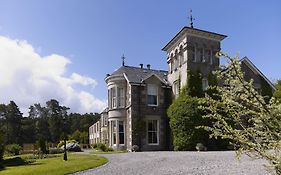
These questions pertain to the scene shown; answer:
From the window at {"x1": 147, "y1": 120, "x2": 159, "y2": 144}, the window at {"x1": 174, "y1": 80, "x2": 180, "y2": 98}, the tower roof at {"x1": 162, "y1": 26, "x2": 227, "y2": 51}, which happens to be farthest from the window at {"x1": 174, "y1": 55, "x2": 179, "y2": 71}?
the window at {"x1": 147, "y1": 120, "x2": 159, "y2": 144}

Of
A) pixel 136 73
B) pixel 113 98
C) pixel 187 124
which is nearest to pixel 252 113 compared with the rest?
pixel 187 124

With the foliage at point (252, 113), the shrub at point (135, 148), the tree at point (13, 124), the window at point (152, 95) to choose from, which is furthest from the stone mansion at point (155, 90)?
the tree at point (13, 124)

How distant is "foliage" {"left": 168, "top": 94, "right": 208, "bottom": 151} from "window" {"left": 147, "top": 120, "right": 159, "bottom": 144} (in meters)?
2.83

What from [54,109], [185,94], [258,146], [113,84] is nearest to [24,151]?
[113,84]

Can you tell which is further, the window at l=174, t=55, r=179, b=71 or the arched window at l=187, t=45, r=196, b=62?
the window at l=174, t=55, r=179, b=71

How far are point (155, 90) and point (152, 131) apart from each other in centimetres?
393

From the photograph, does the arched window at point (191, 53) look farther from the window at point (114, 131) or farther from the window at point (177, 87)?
the window at point (114, 131)

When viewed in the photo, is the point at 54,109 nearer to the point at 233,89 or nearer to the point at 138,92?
the point at 138,92

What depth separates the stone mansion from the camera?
1076 inches

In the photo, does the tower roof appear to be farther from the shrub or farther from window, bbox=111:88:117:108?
the shrub

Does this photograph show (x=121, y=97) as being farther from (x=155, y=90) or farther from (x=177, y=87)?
(x=177, y=87)

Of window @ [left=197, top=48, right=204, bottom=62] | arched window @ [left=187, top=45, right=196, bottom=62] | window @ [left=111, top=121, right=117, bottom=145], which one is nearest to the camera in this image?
arched window @ [left=187, top=45, right=196, bottom=62]

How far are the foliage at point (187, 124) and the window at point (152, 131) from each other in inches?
111

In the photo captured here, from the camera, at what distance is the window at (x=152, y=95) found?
2862cm
